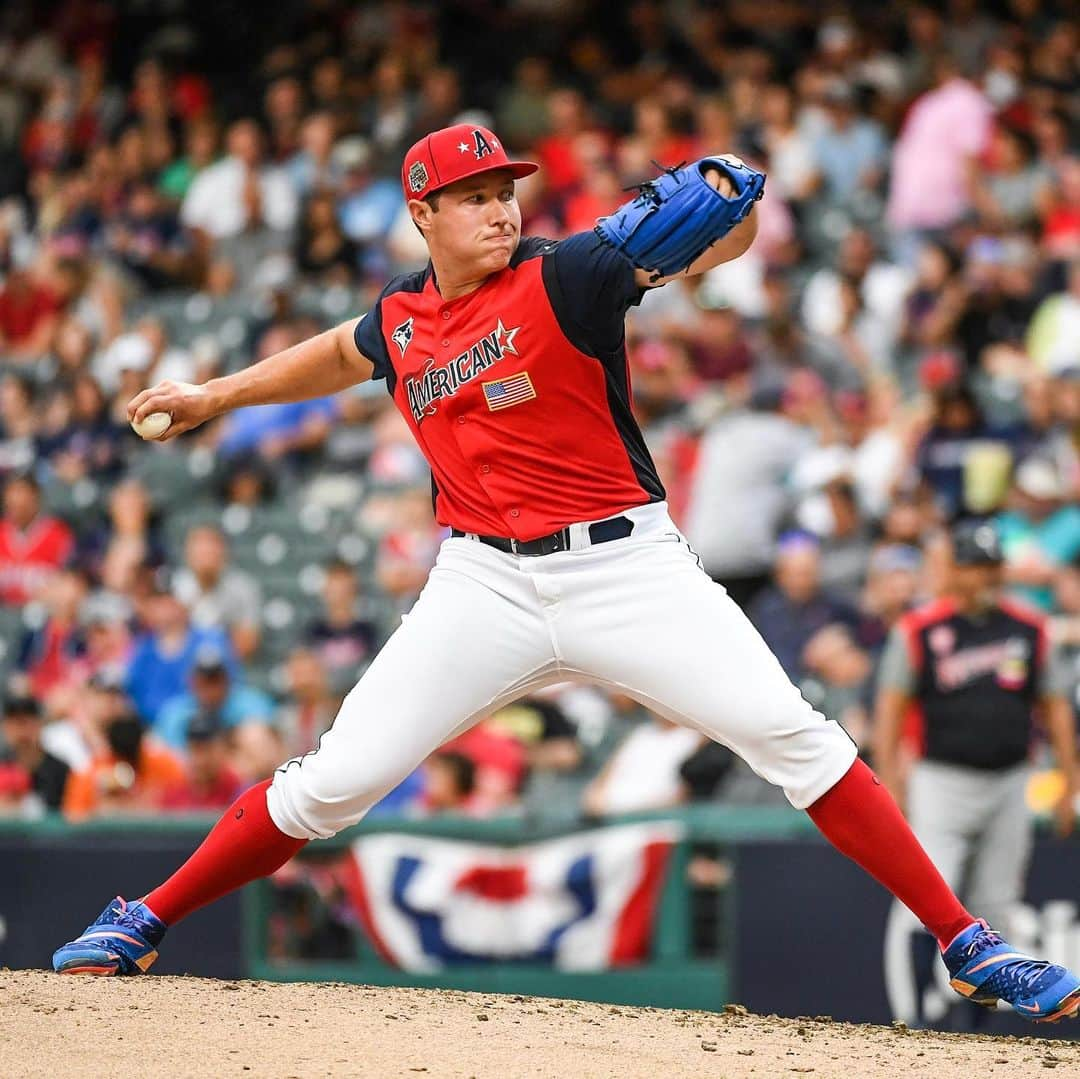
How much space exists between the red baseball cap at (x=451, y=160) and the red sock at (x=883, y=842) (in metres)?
1.59

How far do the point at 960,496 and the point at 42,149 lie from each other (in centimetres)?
890

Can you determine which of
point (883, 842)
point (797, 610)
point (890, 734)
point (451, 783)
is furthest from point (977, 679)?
point (883, 842)

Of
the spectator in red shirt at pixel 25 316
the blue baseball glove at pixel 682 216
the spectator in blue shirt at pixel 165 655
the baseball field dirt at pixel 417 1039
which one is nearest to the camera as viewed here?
the blue baseball glove at pixel 682 216

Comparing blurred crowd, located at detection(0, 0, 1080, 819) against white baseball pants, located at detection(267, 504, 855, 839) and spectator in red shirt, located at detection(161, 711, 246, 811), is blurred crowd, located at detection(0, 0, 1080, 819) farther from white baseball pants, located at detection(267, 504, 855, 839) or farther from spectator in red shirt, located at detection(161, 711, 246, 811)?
white baseball pants, located at detection(267, 504, 855, 839)

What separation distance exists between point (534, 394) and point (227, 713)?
541cm

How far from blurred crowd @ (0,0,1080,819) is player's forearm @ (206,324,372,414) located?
3.34 meters

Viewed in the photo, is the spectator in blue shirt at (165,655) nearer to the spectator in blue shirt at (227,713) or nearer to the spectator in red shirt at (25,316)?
the spectator in blue shirt at (227,713)

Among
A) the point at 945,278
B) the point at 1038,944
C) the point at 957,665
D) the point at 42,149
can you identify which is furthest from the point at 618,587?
the point at 42,149

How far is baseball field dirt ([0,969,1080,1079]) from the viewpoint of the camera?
4.13 metres

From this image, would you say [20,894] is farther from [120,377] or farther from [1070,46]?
[1070,46]

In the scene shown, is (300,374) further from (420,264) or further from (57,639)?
(420,264)

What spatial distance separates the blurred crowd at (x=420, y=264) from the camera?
8.74 meters

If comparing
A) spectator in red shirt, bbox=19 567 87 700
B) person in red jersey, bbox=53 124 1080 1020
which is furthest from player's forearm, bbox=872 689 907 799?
spectator in red shirt, bbox=19 567 87 700

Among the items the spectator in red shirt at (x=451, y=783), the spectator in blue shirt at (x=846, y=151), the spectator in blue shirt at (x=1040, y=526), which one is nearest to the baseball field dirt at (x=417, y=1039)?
the spectator in red shirt at (x=451, y=783)
